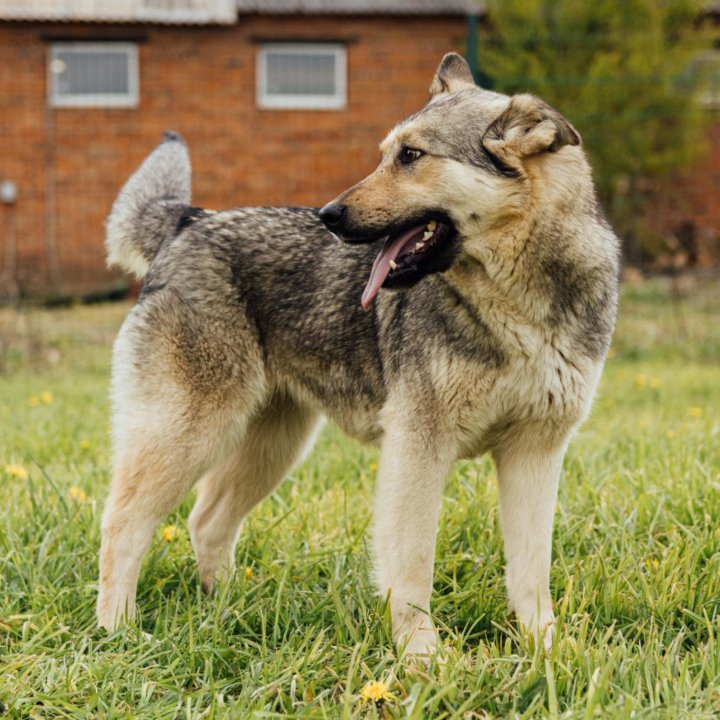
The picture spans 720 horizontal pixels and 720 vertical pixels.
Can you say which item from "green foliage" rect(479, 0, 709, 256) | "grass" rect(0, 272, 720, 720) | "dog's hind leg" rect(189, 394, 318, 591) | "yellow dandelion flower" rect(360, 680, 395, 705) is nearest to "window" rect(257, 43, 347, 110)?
"green foliage" rect(479, 0, 709, 256)

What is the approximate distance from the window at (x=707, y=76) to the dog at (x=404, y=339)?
10212mm

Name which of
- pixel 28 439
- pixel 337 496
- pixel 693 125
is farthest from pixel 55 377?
pixel 693 125

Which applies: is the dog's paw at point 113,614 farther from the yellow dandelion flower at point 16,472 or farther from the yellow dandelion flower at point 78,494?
the yellow dandelion flower at point 16,472

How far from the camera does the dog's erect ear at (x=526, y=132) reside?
9.89ft

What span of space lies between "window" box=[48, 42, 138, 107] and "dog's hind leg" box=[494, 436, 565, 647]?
539 inches

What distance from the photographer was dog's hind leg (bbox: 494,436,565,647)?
3268 mm

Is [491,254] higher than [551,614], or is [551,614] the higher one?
[491,254]

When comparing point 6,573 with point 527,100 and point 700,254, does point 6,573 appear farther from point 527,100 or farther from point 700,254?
point 700,254

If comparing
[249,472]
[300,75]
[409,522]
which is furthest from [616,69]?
[409,522]

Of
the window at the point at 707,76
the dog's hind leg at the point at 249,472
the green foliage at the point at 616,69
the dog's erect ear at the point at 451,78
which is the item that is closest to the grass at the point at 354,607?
the dog's hind leg at the point at 249,472

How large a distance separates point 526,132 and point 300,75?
13584mm

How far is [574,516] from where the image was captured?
12.7ft

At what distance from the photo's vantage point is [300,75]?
16.0 metres

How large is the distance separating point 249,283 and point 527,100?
1198 millimetres
